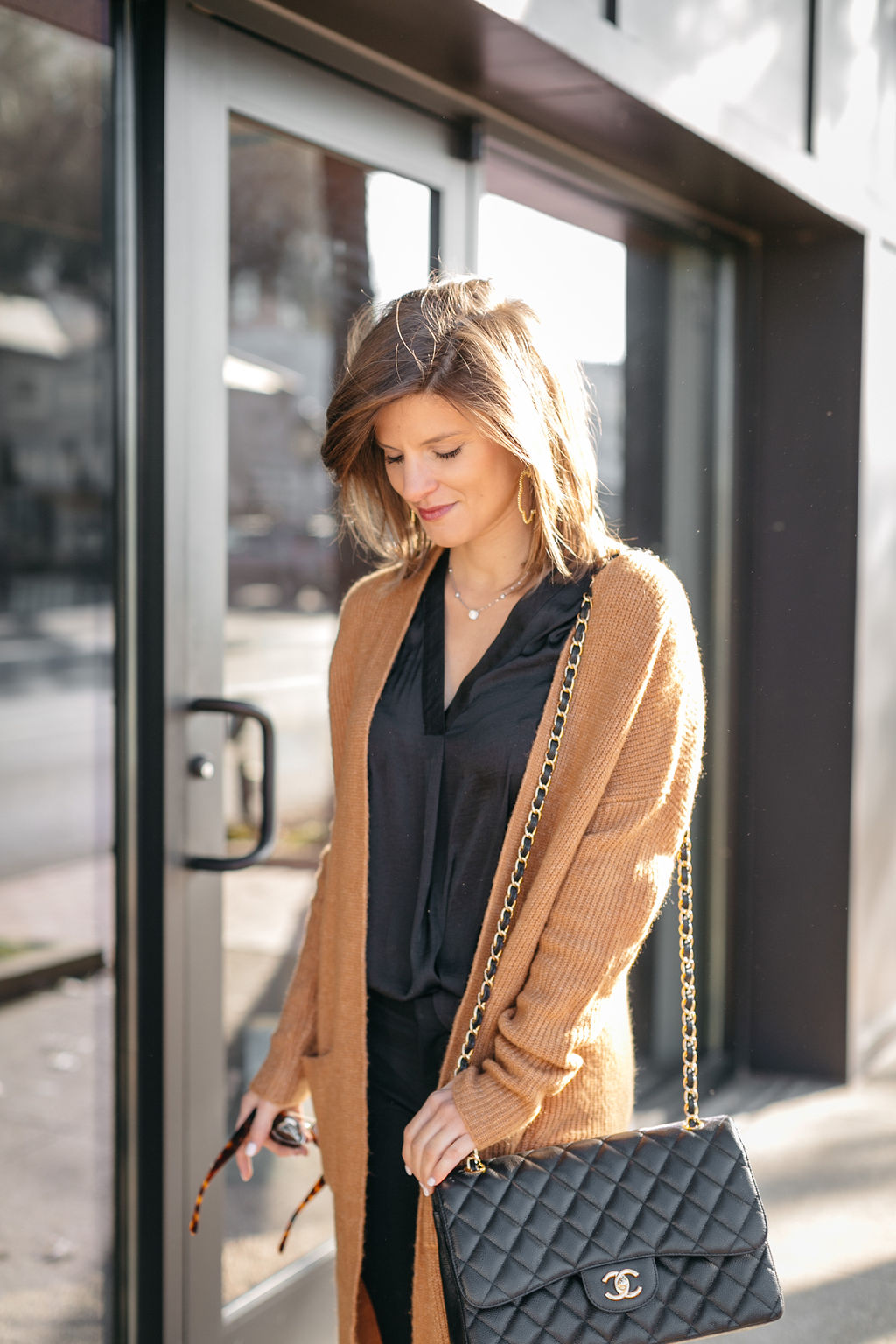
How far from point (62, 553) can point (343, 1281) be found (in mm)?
12434

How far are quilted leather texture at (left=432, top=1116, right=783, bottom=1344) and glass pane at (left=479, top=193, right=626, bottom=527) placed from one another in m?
1.54

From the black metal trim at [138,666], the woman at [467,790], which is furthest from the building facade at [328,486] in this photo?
the woman at [467,790]

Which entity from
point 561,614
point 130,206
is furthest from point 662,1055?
point 130,206

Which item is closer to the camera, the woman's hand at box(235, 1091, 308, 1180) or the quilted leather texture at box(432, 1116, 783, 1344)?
the quilted leather texture at box(432, 1116, 783, 1344)

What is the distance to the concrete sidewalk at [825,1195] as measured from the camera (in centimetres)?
256

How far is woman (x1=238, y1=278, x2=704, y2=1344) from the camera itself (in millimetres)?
1416

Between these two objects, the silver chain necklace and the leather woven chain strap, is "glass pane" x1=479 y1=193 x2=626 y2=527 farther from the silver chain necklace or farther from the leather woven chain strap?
the leather woven chain strap

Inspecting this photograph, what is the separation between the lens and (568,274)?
2490 mm

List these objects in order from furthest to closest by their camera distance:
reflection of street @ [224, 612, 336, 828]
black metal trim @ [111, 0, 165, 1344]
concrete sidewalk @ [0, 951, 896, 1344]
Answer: reflection of street @ [224, 612, 336, 828], concrete sidewalk @ [0, 951, 896, 1344], black metal trim @ [111, 0, 165, 1344]

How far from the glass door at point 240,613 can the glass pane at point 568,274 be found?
106 mm

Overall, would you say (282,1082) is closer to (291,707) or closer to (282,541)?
(291,707)

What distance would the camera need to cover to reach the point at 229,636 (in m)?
2.23

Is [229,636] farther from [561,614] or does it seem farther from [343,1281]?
[343,1281]

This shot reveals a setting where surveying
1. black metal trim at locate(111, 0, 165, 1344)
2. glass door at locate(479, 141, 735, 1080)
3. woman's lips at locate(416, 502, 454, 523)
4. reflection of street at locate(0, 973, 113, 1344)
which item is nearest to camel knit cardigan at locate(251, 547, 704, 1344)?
woman's lips at locate(416, 502, 454, 523)
